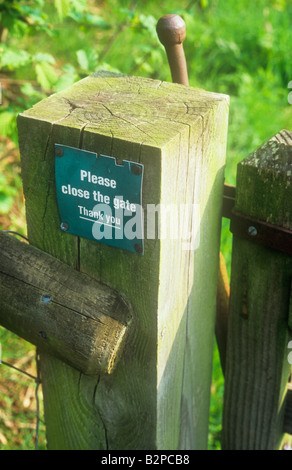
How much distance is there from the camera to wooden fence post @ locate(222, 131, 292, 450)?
1223 mm

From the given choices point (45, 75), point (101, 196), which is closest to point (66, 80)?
point (45, 75)

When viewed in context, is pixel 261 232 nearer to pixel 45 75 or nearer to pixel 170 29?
pixel 170 29

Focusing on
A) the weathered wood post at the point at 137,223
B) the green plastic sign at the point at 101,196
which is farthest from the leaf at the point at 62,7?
the green plastic sign at the point at 101,196

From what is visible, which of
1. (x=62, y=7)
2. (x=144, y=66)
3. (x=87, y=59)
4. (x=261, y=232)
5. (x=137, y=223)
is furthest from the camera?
(x=144, y=66)

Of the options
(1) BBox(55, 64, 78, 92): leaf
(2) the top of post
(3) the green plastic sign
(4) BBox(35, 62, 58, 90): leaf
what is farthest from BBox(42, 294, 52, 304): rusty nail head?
(4) BBox(35, 62, 58, 90): leaf

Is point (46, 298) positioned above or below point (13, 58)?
below

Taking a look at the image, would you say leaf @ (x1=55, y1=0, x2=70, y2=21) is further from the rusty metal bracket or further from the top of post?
the rusty metal bracket

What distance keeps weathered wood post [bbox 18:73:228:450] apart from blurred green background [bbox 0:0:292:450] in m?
0.91

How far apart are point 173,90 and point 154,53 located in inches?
47.1

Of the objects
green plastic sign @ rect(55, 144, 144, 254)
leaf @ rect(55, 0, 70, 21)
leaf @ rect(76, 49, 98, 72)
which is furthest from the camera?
leaf @ rect(76, 49, 98, 72)

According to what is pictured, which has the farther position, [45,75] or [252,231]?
[45,75]

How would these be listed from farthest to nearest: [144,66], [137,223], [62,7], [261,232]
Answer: [144,66]
[62,7]
[261,232]
[137,223]

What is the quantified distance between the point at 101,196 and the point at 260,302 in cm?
51

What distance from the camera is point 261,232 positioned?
1.27 metres
